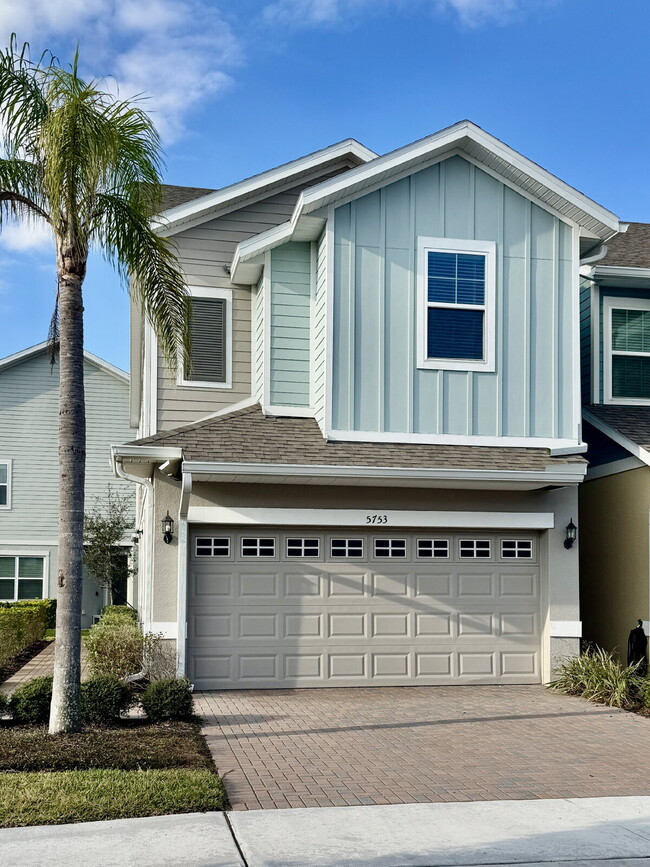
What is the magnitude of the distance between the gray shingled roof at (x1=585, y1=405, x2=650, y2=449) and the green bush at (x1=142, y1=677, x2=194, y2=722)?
7635mm

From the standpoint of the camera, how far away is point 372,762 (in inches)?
360

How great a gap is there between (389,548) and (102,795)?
292 inches

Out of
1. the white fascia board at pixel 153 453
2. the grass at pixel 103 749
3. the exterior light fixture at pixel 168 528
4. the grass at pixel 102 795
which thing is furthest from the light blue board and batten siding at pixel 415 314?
the grass at pixel 102 795

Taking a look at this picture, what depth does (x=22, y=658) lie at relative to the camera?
18.7 meters

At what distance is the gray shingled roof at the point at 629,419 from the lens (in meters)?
14.8

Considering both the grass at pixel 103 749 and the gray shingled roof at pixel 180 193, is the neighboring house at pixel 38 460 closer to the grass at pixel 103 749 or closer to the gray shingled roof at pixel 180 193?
the gray shingled roof at pixel 180 193

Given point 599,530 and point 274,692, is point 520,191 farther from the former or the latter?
point 274,692

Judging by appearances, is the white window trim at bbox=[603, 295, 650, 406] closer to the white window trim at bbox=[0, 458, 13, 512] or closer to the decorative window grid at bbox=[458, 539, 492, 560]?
the decorative window grid at bbox=[458, 539, 492, 560]

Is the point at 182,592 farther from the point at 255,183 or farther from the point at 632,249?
the point at 632,249

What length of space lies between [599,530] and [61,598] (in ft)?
30.3

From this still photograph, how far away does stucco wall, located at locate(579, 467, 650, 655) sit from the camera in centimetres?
1440

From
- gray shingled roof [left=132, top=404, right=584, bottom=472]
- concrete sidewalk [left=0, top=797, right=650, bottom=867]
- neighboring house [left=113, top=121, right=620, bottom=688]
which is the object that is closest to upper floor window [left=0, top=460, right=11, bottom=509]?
neighboring house [left=113, top=121, right=620, bottom=688]

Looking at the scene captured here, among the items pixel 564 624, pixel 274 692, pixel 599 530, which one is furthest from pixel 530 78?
pixel 274 692

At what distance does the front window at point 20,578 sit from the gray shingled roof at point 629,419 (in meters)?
17.5
